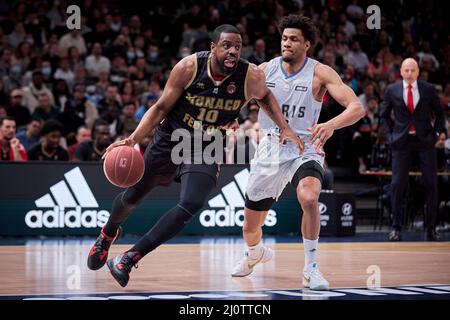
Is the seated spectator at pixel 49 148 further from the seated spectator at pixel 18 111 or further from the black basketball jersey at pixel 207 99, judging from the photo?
the black basketball jersey at pixel 207 99

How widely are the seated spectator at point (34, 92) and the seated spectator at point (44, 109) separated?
0.20m

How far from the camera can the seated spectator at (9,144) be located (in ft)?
39.1

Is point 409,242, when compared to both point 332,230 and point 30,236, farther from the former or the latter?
point 30,236

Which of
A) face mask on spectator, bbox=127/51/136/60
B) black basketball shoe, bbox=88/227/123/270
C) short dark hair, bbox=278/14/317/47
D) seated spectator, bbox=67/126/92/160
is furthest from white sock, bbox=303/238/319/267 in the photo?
face mask on spectator, bbox=127/51/136/60

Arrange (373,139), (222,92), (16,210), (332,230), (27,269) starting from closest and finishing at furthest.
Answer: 1. (222,92)
2. (27,269)
3. (16,210)
4. (332,230)
5. (373,139)

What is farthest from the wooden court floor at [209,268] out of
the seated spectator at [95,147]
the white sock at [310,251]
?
the seated spectator at [95,147]

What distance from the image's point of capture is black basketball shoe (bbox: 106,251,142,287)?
21.2ft

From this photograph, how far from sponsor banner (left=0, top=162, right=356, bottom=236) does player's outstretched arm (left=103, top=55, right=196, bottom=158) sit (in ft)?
15.3

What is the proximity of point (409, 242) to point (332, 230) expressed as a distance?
1.37m

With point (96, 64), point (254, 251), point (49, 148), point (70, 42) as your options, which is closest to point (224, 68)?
point (254, 251)

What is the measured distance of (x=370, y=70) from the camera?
17.9 meters

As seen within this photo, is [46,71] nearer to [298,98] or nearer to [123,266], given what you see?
[298,98]
